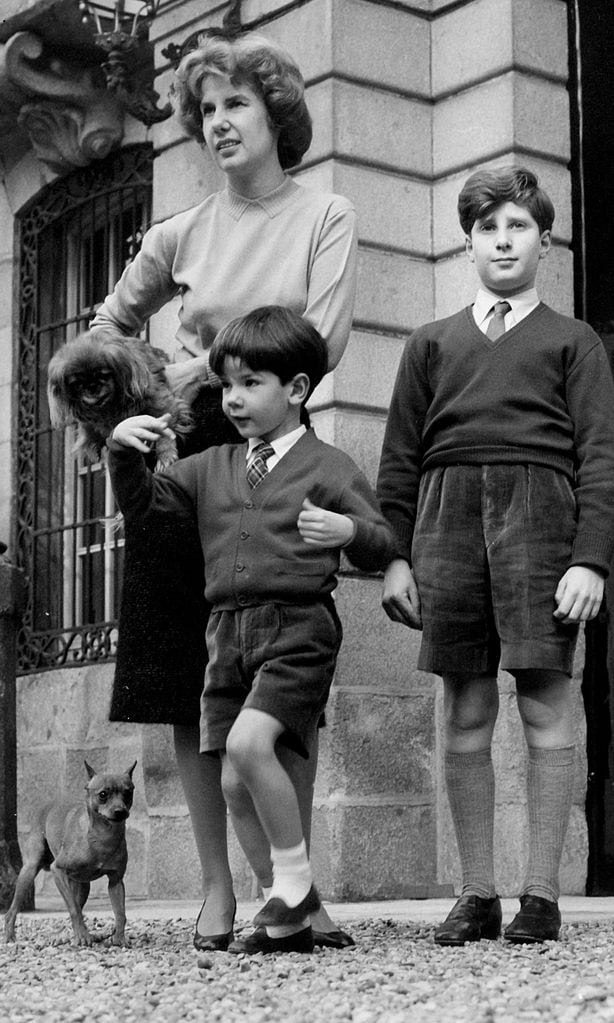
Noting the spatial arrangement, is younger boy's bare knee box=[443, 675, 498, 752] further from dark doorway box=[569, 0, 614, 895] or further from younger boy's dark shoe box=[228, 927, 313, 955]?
dark doorway box=[569, 0, 614, 895]

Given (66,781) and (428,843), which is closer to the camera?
(428,843)

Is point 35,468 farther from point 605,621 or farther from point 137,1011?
point 137,1011

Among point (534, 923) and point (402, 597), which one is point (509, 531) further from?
point (534, 923)

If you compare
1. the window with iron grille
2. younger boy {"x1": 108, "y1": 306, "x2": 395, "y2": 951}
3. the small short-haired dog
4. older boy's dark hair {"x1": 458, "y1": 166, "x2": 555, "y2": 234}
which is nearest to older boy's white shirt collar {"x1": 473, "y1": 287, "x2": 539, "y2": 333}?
older boy's dark hair {"x1": 458, "y1": 166, "x2": 555, "y2": 234}

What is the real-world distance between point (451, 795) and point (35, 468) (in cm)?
534

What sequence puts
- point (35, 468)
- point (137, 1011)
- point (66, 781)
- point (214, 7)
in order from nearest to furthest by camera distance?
point (137, 1011)
point (214, 7)
point (66, 781)
point (35, 468)

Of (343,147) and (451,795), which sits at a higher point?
(343,147)

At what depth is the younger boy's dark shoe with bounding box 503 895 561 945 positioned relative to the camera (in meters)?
4.06

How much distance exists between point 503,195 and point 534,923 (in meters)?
1.75

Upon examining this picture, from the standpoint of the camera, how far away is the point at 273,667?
3.90 m

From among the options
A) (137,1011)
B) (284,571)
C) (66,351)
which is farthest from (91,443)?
(137,1011)

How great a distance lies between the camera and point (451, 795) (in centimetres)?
438

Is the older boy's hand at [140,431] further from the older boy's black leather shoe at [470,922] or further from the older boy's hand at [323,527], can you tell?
the older boy's black leather shoe at [470,922]

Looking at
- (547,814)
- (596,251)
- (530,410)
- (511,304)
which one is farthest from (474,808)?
(596,251)
